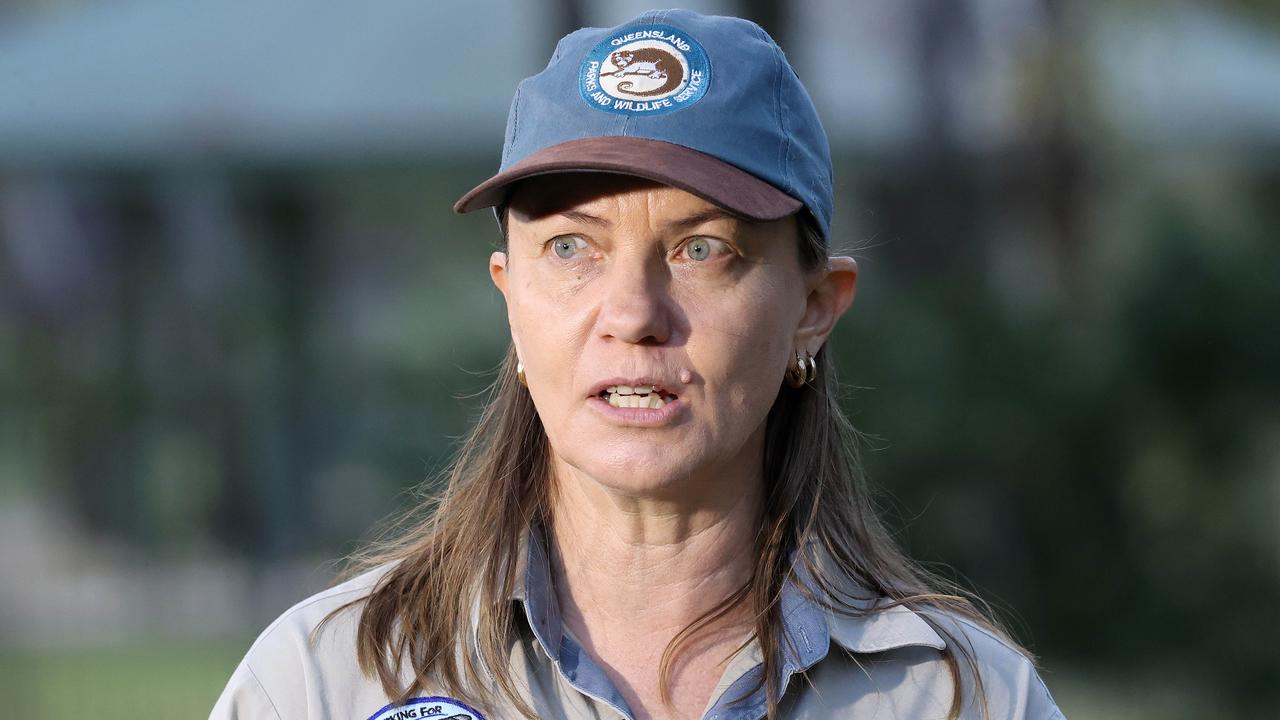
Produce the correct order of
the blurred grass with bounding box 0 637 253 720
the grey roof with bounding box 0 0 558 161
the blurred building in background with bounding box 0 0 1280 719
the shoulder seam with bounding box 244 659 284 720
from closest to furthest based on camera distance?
the shoulder seam with bounding box 244 659 284 720 → the blurred building in background with bounding box 0 0 1280 719 → the blurred grass with bounding box 0 637 253 720 → the grey roof with bounding box 0 0 558 161

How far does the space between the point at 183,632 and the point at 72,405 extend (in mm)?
1914

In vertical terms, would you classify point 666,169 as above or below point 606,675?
above

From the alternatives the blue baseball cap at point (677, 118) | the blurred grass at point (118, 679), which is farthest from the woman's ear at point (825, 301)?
the blurred grass at point (118, 679)

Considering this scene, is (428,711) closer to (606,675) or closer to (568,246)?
(606,675)

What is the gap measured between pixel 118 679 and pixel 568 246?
8431mm

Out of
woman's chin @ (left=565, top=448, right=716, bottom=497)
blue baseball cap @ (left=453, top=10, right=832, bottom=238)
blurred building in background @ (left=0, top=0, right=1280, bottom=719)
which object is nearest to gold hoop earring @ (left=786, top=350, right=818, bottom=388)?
blue baseball cap @ (left=453, top=10, right=832, bottom=238)

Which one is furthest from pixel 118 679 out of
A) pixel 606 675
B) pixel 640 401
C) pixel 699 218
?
pixel 699 218

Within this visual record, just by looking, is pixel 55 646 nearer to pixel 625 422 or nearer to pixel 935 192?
pixel 935 192

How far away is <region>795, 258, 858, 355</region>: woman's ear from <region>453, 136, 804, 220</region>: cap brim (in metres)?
0.25

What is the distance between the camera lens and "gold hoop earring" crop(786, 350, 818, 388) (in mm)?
2842

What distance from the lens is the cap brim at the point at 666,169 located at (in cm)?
249

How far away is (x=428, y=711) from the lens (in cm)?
261

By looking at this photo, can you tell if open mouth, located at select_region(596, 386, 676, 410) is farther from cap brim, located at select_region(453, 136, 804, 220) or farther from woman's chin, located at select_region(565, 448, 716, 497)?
cap brim, located at select_region(453, 136, 804, 220)

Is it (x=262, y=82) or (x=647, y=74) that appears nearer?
(x=647, y=74)
